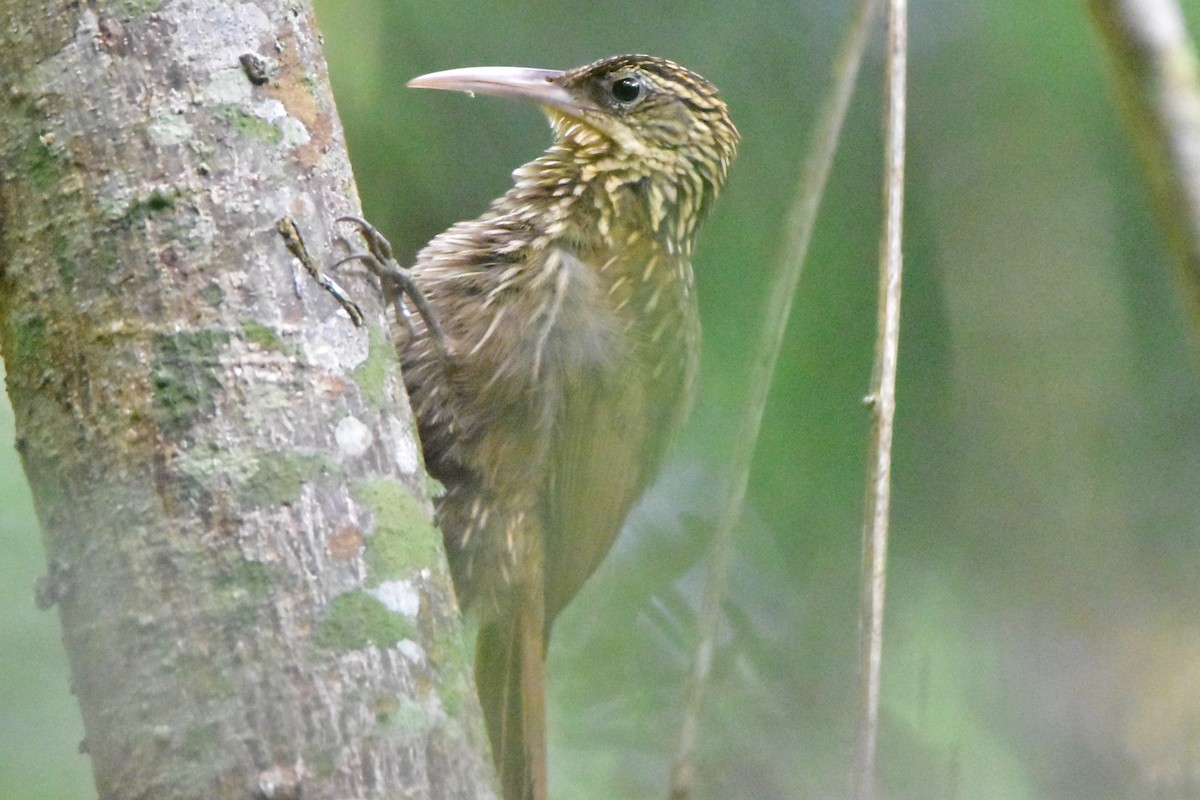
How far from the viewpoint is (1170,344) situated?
2492 mm

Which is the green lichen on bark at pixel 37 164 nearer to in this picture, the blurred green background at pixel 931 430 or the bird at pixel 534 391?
the bird at pixel 534 391

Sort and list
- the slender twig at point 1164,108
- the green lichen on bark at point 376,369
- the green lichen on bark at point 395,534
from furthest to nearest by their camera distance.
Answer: the green lichen on bark at point 376,369 → the green lichen on bark at point 395,534 → the slender twig at point 1164,108

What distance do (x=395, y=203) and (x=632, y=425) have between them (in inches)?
27.1

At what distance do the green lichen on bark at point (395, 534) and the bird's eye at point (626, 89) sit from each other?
145 centimetres

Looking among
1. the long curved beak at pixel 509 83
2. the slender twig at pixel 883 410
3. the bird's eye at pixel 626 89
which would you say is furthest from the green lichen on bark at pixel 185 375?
the bird's eye at pixel 626 89

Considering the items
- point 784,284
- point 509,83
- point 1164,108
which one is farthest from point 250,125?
point 509,83

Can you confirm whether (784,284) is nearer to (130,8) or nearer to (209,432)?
(209,432)

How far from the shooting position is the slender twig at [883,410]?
141 cm

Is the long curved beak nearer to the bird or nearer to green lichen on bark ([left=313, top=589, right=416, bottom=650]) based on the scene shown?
the bird

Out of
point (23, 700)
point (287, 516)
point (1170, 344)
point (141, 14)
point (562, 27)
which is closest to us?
point (287, 516)

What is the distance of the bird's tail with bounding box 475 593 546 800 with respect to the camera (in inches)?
84.3

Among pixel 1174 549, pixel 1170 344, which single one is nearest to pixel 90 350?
pixel 1170 344

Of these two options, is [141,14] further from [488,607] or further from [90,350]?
[488,607]

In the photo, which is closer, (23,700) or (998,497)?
(23,700)
